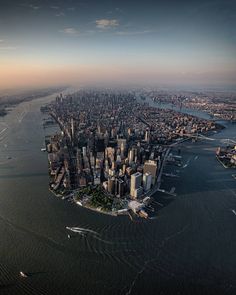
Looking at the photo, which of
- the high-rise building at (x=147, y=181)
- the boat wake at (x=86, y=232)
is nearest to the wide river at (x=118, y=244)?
the boat wake at (x=86, y=232)

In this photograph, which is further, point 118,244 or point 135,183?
point 135,183

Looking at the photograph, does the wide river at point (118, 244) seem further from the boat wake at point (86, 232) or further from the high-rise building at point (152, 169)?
the high-rise building at point (152, 169)

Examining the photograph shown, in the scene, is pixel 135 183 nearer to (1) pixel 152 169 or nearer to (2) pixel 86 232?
(1) pixel 152 169

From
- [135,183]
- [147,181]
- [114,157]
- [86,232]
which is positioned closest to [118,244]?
[86,232]

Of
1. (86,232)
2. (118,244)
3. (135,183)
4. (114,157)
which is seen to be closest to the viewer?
(118,244)

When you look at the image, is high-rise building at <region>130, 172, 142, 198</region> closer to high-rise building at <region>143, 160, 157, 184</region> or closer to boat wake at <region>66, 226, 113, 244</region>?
high-rise building at <region>143, 160, 157, 184</region>

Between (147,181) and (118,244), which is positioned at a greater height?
Answer: (147,181)

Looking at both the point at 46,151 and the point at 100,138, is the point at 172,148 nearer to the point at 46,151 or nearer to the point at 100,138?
the point at 100,138

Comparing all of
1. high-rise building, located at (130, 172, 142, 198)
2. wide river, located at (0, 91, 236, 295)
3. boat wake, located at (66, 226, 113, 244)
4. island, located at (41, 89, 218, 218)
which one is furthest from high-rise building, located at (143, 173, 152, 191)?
boat wake, located at (66, 226, 113, 244)

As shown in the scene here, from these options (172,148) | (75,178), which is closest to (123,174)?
(75,178)

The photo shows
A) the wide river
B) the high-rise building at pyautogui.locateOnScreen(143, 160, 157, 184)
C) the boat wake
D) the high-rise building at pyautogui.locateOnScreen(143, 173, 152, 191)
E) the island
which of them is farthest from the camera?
the high-rise building at pyautogui.locateOnScreen(143, 160, 157, 184)
